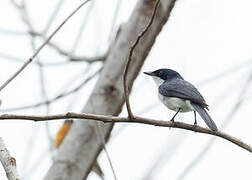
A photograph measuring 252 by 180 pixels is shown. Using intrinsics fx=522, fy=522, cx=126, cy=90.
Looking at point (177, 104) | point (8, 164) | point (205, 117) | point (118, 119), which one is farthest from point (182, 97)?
point (8, 164)

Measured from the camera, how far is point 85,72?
4.84m

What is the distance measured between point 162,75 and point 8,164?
3.12 meters

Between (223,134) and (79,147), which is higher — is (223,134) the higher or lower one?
the lower one

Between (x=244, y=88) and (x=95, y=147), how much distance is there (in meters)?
1.30

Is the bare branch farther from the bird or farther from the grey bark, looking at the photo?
the grey bark

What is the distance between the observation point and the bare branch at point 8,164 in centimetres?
225

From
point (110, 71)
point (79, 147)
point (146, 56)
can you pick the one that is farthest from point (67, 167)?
point (146, 56)

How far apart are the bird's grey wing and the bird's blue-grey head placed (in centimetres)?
41

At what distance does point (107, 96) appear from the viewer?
4418 mm

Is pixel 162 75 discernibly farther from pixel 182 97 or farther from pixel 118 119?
pixel 118 119

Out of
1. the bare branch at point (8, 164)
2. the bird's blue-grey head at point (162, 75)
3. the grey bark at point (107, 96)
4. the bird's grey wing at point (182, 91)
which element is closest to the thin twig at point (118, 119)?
the bare branch at point (8, 164)

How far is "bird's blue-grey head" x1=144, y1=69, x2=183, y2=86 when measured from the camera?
523cm

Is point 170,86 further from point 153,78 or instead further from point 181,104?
point 153,78

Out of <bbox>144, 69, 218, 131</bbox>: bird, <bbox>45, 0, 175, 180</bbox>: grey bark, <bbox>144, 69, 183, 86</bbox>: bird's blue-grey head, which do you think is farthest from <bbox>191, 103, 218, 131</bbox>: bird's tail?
<bbox>144, 69, 183, 86</bbox>: bird's blue-grey head
